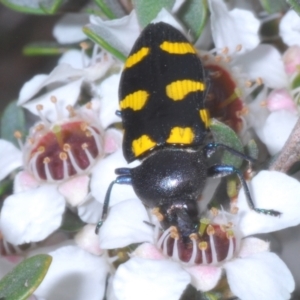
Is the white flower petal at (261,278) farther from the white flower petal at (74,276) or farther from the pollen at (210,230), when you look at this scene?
the white flower petal at (74,276)

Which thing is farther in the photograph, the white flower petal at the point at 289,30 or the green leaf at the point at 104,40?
the white flower petal at the point at 289,30

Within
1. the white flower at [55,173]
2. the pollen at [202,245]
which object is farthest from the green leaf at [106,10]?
the pollen at [202,245]

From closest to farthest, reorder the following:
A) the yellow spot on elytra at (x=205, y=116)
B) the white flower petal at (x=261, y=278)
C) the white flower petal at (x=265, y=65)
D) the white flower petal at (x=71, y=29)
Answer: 1. the white flower petal at (x=261, y=278)
2. the yellow spot on elytra at (x=205, y=116)
3. the white flower petal at (x=265, y=65)
4. the white flower petal at (x=71, y=29)

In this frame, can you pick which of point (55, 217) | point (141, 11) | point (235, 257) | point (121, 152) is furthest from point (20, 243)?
point (141, 11)

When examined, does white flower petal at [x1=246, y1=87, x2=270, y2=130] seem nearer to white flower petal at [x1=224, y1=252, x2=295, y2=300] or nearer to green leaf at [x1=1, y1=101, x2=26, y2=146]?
white flower petal at [x1=224, y1=252, x2=295, y2=300]

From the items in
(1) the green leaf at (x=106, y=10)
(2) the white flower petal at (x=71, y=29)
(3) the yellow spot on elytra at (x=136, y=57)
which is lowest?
(2) the white flower petal at (x=71, y=29)

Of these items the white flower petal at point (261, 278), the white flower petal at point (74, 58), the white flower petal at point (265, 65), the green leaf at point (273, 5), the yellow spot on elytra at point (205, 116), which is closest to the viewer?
the white flower petal at point (261, 278)
